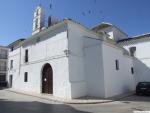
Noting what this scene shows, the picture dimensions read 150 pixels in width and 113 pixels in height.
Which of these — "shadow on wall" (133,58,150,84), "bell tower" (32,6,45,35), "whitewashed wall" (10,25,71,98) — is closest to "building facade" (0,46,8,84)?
"whitewashed wall" (10,25,71,98)

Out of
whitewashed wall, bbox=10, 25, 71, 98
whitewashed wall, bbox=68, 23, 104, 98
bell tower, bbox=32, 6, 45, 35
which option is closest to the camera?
whitewashed wall, bbox=68, 23, 104, 98

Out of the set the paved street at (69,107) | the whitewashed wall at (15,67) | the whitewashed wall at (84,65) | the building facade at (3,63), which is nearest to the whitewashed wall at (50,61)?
the whitewashed wall at (84,65)

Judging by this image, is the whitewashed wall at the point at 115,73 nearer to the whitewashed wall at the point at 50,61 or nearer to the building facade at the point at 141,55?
the building facade at the point at 141,55

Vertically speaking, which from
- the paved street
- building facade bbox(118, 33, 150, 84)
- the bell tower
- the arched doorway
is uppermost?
the bell tower

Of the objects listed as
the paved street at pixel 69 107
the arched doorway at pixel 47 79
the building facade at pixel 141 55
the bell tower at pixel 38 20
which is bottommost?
the paved street at pixel 69 107

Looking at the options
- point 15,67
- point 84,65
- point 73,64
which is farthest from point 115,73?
point 15,67

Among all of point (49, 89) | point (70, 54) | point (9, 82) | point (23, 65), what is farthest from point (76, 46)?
point (9, 82)

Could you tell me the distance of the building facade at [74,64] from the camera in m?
13.8

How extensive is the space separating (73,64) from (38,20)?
9954 millimetres

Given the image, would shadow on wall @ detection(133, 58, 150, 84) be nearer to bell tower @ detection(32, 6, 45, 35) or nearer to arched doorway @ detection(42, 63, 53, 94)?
arched doorway @ detection(42, 63, 53, 94)

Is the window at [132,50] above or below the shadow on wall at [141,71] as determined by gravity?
above

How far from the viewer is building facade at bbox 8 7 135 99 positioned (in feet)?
45.3

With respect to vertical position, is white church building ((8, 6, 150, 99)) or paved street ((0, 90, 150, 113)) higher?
white church building ((8, 6, 150, 99))

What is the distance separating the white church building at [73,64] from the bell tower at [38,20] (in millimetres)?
2588
